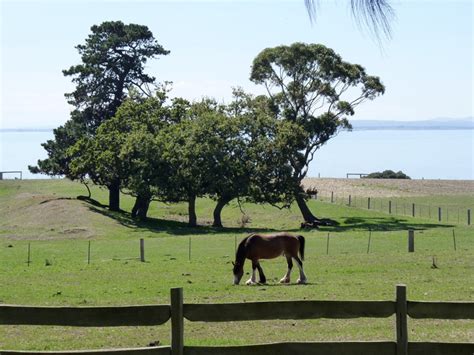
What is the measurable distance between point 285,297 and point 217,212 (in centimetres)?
4550

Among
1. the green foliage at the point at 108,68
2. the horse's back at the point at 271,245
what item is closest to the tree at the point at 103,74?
the green foliage at the point at 108,68

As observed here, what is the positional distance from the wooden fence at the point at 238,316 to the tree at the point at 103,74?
2537 inches

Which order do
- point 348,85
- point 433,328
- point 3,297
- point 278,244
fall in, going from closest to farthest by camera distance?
point 433,328 → point 3,297 → point 278,244 → point 348,85

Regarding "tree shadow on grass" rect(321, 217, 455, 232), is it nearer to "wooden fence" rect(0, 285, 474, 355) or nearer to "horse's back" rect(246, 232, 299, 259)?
"horse's back" rect(246, 232, 299, 259)

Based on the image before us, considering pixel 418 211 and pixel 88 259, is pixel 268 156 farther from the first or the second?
pixel 88 259

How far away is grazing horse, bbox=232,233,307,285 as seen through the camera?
25258 millimetres

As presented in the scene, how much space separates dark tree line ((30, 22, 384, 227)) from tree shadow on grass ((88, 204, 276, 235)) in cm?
145

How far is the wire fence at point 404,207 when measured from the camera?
7306 centimetres

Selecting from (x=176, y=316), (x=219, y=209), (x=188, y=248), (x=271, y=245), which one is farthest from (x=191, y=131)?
(x=176, y=316)

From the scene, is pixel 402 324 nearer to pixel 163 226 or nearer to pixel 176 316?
pixel 176 316

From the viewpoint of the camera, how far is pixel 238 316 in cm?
1012

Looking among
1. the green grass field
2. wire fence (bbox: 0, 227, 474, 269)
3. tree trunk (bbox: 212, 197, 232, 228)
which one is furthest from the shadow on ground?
wire fence (bbox: 0, 227, 474, 269)

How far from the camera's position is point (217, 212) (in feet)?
219

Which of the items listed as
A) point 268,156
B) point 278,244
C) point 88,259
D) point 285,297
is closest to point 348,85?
point 268,156
